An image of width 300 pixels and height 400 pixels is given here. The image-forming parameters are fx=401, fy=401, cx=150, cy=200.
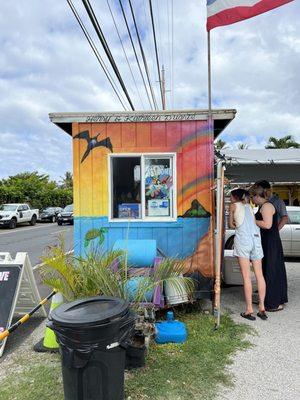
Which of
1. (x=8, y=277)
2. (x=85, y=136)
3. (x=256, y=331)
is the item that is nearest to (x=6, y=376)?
(x=8, y=277)

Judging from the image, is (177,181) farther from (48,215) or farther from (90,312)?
(48,215)

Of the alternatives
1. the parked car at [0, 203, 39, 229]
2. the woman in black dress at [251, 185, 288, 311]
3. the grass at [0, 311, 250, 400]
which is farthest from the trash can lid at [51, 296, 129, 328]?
→ the parked car at [0, 203, 39, 229]

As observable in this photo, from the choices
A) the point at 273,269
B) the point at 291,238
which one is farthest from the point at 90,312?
the point at 291,238

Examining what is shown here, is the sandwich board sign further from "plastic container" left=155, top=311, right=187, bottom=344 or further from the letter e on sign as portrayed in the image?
"plastic container" left=155, top=311, right=187, bottom=344

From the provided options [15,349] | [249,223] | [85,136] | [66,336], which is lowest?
[15,349]

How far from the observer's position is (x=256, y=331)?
5324 mm

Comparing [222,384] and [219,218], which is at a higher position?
[219,218]

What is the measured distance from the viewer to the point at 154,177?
255 inches

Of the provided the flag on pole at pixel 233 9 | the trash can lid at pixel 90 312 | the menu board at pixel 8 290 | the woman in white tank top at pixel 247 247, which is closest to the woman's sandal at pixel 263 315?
the woman in white tank top at pixel 247 247

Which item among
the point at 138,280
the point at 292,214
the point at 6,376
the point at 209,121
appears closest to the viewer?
the point at 6,376

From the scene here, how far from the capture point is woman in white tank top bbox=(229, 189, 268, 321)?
584 centimetres

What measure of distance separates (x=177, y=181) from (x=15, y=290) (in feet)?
9.52

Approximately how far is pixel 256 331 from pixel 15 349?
3083mm

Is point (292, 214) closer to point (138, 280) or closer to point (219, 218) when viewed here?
point (219, 218)
